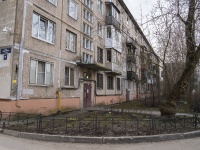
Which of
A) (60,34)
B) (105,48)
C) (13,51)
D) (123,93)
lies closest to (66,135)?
(13,51)

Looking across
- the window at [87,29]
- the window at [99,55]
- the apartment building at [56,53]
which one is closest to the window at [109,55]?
the apartment building at [56,53]

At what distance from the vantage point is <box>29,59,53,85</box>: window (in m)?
12.0

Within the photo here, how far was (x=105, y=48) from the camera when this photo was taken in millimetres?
22922

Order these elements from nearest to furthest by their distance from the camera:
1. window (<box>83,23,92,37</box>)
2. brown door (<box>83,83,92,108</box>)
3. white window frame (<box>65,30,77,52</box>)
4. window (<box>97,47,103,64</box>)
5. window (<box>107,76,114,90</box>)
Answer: white window frame (<box>65,30,77,52</box>), brown door (<box>83,83,92,108</box>), window (<box>83,23,92,37</box>), window (<box>97,47,103,64</box>), window (<box>107,76,114,90</box>)

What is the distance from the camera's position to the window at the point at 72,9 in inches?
643

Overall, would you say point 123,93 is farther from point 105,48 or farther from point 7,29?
point 7,29

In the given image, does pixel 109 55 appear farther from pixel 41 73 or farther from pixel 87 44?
pixel 41 73

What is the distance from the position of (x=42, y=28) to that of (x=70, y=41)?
3313 mm

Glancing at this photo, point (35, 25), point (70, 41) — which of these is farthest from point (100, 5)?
point (35, 25)

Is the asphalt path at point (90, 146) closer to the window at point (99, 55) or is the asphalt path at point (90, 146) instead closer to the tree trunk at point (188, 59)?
the tree trunk at point (188, 59)

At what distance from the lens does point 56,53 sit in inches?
557

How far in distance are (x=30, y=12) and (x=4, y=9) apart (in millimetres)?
1481

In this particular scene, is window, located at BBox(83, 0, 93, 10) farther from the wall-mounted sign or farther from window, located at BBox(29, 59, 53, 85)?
the wall-mounted sign

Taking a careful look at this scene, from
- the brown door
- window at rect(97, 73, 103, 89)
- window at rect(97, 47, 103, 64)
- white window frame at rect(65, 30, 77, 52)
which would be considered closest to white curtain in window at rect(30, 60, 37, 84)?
white window frame at rect(65, 30, 77, 52)
